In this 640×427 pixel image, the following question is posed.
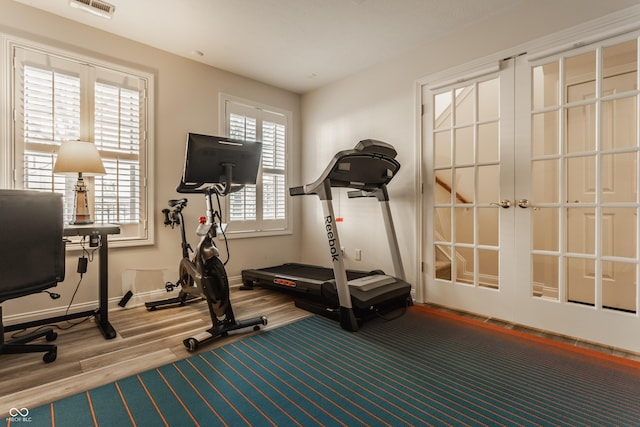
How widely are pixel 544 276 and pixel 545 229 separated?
39 cm

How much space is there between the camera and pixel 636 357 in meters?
2.06

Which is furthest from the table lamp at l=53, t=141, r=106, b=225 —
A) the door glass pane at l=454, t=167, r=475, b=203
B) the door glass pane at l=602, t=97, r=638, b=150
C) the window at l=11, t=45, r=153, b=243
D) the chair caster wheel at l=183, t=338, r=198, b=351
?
the door glass pane at l=602, t=97, r=638, b=150

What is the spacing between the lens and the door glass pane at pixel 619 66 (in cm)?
219

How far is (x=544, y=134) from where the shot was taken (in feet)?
8.37

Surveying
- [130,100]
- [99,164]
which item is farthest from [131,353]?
[130,100]

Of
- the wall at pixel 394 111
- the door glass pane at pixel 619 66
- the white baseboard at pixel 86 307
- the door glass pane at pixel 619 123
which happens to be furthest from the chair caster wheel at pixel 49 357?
the door glass pane at pixel 619 66

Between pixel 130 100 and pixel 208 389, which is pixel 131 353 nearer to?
pixel 208 389

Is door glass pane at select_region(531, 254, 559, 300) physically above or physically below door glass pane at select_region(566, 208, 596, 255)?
below

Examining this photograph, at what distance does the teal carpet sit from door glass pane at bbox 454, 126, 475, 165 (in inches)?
63.1

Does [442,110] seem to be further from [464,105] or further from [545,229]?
[545,229]

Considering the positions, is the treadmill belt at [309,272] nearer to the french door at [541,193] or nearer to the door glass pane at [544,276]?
the french door at [541,193]

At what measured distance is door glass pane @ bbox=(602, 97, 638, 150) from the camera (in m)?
2.18

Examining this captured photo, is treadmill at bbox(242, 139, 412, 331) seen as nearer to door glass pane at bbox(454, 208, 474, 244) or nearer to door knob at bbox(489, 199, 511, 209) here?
door glass pane at bbox(454, 208, 474, 244)

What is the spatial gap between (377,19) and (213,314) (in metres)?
2.89
